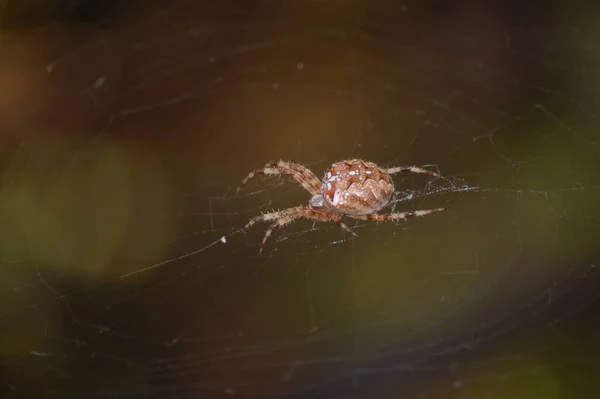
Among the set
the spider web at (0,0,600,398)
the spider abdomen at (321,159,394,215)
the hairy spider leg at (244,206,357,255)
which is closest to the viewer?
the spider abdomen at (321,159,394,215)

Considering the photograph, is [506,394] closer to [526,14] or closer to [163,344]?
[163,344]

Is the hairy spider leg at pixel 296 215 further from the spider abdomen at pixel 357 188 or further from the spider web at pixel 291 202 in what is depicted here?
the spider web at pixel 291 202

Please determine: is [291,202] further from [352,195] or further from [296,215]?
[352,195]

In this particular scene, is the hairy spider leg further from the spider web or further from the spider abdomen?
the spider web

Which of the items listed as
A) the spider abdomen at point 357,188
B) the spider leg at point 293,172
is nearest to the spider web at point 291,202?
the spider leg at point 293,172

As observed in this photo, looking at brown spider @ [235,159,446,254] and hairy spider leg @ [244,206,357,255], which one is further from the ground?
brown spider @ [235,159,446,254]

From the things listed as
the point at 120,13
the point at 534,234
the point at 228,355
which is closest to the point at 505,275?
the point at 534,234

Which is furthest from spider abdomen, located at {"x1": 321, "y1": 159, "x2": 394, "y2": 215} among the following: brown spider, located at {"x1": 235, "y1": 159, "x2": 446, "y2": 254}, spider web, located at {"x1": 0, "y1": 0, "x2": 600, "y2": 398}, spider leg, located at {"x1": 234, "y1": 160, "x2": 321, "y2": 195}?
spider web, located at {"x1": 0, "y1": 0, "x2": 600, "y2": 398}
